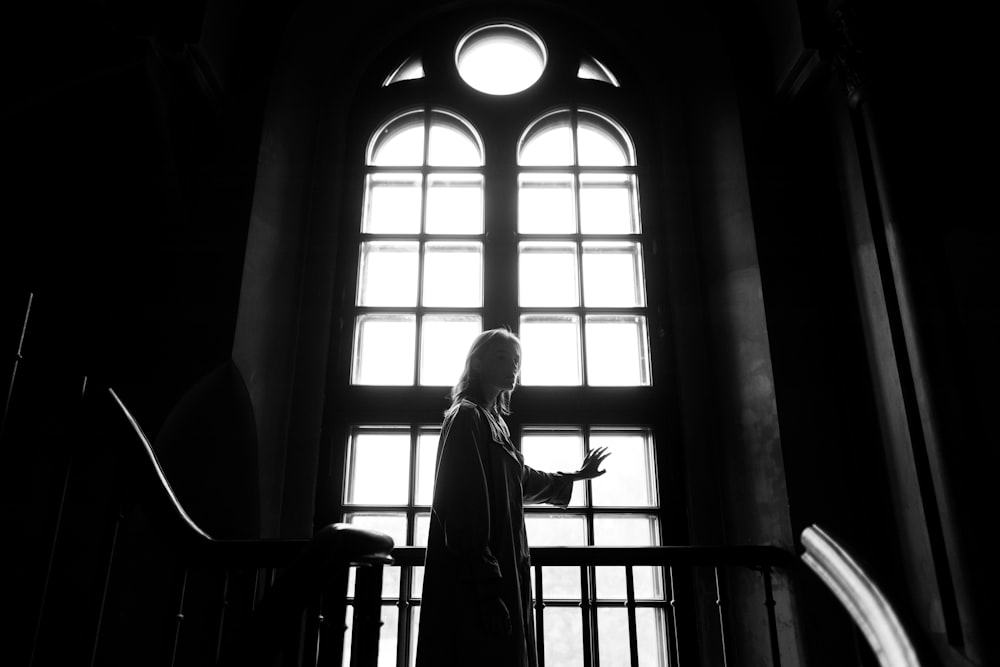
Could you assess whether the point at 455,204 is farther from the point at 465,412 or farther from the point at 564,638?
the point at 564,638

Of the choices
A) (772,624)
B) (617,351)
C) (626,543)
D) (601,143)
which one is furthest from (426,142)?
(772,624)

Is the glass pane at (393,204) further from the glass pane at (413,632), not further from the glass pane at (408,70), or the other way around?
the glass pane at (413,632)

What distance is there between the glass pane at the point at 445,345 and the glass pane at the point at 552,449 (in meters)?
0.46

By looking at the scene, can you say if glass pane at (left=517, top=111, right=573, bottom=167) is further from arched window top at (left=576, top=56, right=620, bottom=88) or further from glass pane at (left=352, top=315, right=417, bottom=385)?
glass pane at (left=352, top=315, right=417, bottom=385)

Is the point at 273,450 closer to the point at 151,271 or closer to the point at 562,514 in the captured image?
the point at 151,271

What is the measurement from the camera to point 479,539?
2037mm

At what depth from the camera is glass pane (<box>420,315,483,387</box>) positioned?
3.52m

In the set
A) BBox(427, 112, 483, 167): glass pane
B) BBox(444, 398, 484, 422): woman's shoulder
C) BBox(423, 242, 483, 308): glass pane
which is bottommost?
BBox(444, 398, 484, 422): woman's shoulder

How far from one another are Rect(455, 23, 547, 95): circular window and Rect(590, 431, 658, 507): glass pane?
1.98 metres

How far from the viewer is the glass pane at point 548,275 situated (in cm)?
368

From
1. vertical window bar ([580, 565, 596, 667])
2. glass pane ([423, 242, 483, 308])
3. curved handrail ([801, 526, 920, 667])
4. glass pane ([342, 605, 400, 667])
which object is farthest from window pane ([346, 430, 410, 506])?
curved handrail ([801, 526, 920, 667])

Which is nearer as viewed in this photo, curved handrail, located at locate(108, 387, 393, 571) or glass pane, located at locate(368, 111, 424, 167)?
curved handrail, located at locate(108, 387, 393, 571)

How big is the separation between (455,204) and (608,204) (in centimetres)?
79

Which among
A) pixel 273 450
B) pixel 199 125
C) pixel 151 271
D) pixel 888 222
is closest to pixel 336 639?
pixel 273 450
